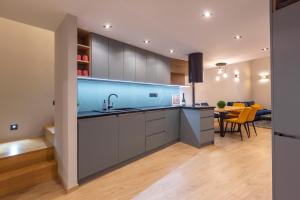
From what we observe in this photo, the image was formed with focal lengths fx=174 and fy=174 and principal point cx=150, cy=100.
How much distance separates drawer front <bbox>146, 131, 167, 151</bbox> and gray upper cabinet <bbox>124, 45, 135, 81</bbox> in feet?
4.17

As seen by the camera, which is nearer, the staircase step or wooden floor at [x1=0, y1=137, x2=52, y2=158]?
the staircase step

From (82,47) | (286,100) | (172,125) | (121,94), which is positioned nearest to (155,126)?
(172,125)

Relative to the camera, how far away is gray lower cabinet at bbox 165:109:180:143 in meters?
3.94

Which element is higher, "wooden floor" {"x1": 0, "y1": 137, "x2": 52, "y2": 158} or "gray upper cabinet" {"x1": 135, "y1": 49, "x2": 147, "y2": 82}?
"gray upper cabinet" {"x1": 135, "y1": 49, "x2": 147, "y2": 82}

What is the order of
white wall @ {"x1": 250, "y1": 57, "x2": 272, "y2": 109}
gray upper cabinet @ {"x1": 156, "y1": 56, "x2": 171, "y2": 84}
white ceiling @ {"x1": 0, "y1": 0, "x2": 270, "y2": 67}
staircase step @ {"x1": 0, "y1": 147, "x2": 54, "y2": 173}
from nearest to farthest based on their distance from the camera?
white ceiling @ {"x1": 0, "y1": 0, "x2": 270, "y2": 67}, staircase step @ {"x1": 0, "y1": 147, "x2": 54, "y2": 173}, gray upper cabinet @ {"x1": 156, "y1": 56, "x2": 171, "y2": 84}, white wall @ {"x1": 250, "y1": 57, "x2": 272, "y2": 109}

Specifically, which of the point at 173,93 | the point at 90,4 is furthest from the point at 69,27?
the point at 173,93

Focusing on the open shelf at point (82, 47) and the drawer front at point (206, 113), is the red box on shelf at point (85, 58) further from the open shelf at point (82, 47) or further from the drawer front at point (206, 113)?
the drawer front at point (206, 113)

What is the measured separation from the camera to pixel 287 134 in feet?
4.56

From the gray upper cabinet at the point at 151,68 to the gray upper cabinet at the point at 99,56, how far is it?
119 cm

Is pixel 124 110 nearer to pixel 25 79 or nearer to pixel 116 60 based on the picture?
pixel 116 60

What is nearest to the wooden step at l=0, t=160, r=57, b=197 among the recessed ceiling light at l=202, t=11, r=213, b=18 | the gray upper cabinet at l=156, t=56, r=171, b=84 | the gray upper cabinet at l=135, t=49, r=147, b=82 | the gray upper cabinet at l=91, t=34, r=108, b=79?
the gray upper cabinet at l=91, t=34, r=108, b=79

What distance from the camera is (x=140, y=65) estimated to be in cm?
378

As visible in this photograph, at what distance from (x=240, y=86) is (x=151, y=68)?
259 inches

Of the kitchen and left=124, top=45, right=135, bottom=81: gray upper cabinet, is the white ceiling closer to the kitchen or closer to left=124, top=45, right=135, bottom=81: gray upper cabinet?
left=124, top=45, right=135, bottom=81: gray upper cabinet
